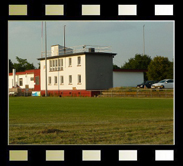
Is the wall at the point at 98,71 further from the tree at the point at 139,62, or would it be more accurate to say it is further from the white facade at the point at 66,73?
the tree at the point at 139,62

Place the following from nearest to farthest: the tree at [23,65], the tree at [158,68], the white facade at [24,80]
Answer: the tree at [158,68] < the white facade at [24,80] < the tree at [23,65]

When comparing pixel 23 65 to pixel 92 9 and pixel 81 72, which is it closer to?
pixel 81 72

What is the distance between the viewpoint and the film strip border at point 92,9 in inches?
147

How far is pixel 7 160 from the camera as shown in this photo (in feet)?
11.9

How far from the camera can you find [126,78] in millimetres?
59500

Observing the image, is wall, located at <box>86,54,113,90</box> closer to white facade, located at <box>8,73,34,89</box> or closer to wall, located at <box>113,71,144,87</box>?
wall, located at <box>113,71,144,87</box>

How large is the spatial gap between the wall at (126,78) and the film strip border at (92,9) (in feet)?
173

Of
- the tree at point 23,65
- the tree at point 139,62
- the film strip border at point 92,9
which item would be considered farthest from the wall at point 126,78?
the film strip border at point 92,9

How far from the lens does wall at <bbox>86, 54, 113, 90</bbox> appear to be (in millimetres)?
51812

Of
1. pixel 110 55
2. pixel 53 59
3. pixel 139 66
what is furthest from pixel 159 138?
pixel 139 66

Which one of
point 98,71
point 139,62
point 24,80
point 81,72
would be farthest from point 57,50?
point 139,62

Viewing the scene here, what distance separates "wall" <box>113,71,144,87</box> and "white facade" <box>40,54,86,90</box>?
655 cm

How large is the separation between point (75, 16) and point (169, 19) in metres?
0.97
